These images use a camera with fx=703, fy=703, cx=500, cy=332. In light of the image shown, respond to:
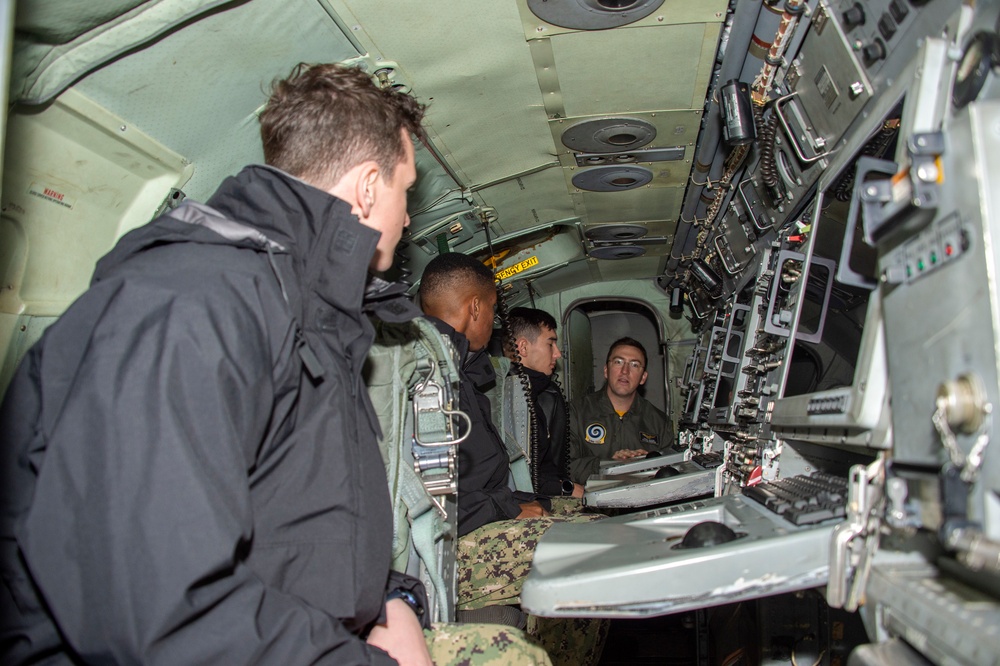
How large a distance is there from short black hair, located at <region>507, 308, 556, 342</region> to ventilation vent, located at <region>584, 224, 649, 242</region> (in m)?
0.79

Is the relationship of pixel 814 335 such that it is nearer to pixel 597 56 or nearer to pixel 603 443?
pixel 597 56

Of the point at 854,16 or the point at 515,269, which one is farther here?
the point at 515,269

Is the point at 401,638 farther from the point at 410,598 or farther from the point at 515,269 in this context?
the point at 515,269

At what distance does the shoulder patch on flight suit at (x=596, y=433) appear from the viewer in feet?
22.4

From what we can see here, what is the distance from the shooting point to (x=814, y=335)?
9.36ft

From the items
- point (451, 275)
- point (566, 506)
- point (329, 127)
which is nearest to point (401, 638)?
point (329, 127)

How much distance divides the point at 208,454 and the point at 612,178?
3656 millimetres

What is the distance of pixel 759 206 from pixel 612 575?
302 cm

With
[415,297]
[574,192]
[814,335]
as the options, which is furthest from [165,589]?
[415,297]

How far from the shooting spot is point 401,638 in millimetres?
1830

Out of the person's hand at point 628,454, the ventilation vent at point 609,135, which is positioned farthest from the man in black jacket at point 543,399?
the ventilation vent at point 609,135

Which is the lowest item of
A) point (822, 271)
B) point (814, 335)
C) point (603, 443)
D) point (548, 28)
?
point (603, 443)

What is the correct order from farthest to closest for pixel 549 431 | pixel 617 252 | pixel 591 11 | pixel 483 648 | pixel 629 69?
pixel 617 252 → pixel 549 431 → pixel 629 69 → pixel 591 11 → pixel 483 648

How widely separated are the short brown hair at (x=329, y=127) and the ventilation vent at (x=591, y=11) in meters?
0.83
